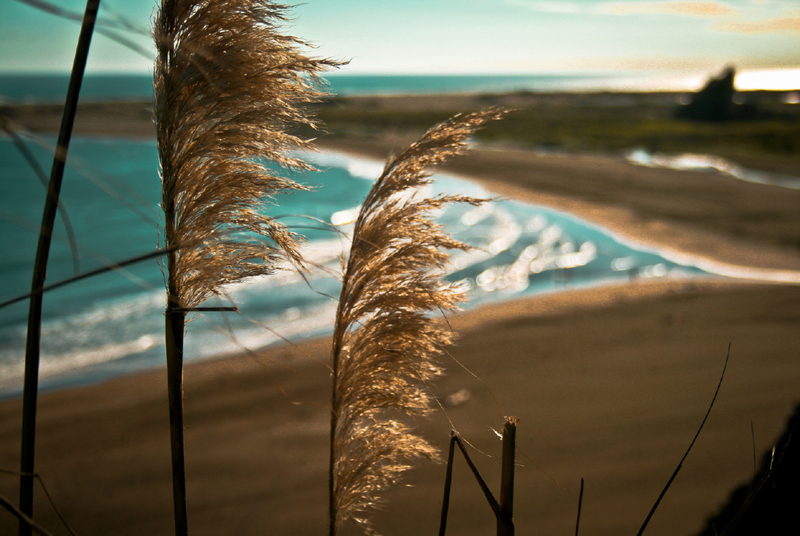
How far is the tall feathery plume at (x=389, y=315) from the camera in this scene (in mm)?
1162

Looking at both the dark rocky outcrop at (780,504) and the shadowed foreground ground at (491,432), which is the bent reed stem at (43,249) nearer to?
the dark rocky outcrop at (780,504)

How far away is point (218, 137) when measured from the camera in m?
1.12

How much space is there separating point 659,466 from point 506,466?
3.57 metres

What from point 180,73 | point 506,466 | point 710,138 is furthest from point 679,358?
point 710,138

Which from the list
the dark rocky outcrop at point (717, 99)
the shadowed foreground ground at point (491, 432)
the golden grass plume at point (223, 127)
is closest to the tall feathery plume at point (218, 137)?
the golden grass plume at point (223, 127)

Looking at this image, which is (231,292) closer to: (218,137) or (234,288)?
(234,288)

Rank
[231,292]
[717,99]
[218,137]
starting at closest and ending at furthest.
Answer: [218,137] < [231,292] < [717,99]

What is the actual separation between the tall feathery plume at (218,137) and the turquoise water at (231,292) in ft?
5.19

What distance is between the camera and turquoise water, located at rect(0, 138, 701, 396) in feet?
22.1

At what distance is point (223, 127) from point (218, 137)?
0.08 feet

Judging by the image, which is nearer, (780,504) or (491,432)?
(780,504)

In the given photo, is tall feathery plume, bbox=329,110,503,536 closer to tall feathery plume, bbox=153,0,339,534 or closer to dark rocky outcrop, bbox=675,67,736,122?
tall feathery plume, bbox=153,0,339,534

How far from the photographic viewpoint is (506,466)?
97cm

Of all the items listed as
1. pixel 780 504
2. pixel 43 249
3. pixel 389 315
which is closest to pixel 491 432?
pixel 780 504
